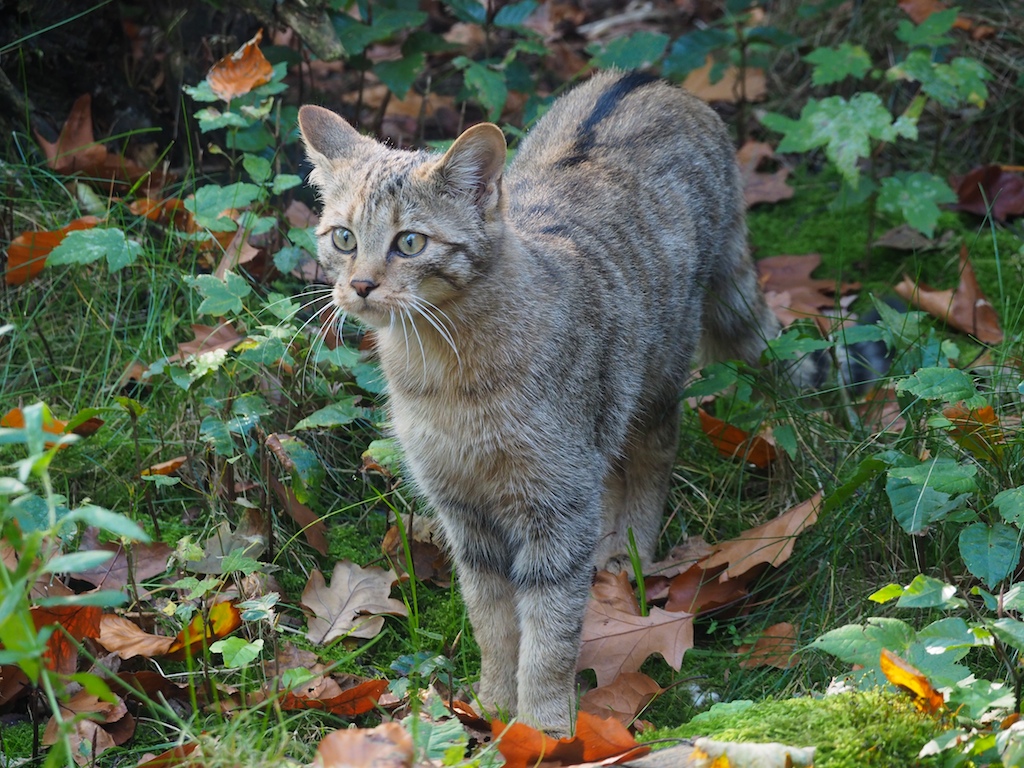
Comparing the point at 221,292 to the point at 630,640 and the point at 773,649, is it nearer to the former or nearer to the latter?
the point at 630,640

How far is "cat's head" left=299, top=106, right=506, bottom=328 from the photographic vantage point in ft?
9.48

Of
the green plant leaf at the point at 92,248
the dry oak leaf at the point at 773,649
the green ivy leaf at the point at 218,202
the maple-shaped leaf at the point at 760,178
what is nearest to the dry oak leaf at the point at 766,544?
the dry oak leaf at the point at 773,649

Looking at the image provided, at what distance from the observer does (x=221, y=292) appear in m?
3.47

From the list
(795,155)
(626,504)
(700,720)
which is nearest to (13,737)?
(700,720)

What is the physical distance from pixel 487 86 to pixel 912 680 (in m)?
3.06

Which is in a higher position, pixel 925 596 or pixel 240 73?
pixel 240 73

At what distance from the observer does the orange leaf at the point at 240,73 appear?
391cm

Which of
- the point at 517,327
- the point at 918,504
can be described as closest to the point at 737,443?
the point at 918,504

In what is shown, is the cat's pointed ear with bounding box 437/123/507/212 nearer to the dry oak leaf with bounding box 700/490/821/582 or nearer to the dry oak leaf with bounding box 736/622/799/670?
the dry oak leaf with bounding box 700/490/821/582

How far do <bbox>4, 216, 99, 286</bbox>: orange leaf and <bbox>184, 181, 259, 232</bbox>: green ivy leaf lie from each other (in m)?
0.45

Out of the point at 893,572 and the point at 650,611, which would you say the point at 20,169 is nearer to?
the point at 650,611

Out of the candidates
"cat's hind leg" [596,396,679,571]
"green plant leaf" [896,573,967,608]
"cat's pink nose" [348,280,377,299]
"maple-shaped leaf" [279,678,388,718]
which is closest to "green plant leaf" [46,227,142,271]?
"cat's pink nose" [348,280,377,299]

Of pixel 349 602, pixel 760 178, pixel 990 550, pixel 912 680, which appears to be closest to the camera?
pixel 912 680

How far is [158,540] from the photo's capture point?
350 centimetres
